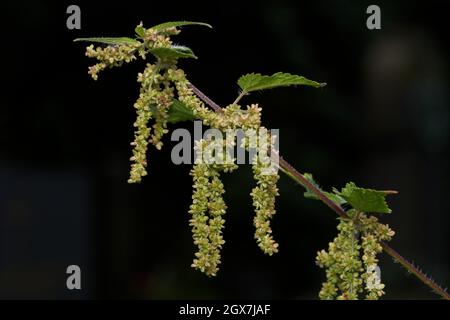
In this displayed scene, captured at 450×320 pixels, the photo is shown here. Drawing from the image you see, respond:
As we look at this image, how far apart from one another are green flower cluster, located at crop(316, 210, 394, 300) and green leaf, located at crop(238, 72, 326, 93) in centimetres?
22

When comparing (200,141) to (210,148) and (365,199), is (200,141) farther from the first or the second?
(365,199)

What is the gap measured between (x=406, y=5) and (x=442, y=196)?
2.11 meters

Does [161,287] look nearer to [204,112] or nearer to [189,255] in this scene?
[189,255]

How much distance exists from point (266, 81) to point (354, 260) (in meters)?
0.28

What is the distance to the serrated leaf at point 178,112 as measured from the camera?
3.46 feet

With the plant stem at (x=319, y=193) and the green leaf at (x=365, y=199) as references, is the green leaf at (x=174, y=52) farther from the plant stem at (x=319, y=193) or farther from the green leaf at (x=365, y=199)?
the green leaf at (x=365, y=199)

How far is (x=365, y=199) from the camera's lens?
109 cm

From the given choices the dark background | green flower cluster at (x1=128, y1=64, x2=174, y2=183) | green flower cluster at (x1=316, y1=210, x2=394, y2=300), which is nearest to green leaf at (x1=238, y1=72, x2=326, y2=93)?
green flower cluster at (x1=128, y1=64, x2=174, y2=183)

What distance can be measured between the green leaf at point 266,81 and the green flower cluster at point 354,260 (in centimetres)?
22

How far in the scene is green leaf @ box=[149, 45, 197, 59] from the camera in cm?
99

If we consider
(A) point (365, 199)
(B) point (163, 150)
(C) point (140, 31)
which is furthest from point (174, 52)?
(B) point (163, 150)

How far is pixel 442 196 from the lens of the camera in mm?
7523

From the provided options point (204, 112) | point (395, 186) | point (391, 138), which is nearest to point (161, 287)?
point (395, 186)

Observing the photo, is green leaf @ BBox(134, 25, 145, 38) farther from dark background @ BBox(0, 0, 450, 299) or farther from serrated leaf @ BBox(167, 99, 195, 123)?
dark background @ BBox(0, 0, 450, 299)
